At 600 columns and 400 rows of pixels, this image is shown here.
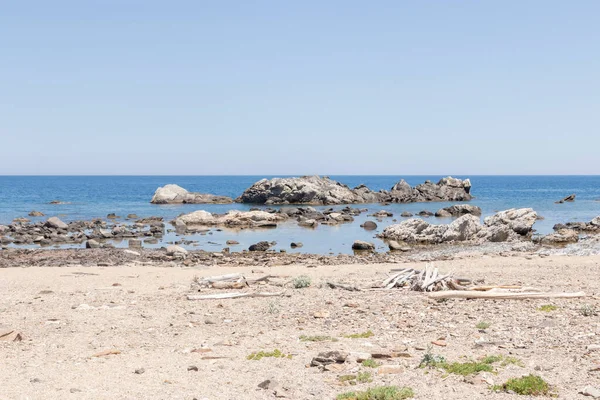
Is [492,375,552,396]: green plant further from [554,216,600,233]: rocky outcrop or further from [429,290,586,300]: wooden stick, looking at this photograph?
[554,216,600,233]: rocky outcrop

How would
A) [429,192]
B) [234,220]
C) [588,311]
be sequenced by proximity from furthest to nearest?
[429,192], [234,220], [588,311]

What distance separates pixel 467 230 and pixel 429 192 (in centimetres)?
5428

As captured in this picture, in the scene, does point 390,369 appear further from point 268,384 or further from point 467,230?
point 467,230

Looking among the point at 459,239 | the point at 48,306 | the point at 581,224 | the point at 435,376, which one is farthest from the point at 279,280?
the point at 581,224

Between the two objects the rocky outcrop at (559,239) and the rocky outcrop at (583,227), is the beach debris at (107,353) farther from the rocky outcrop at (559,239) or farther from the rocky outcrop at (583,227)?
the rocky outcrop at (583,227)

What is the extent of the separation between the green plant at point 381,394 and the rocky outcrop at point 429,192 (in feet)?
263

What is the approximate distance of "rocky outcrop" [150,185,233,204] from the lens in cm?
8512

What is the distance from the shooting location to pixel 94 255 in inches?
1220

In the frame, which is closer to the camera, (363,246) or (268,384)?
(268,384)

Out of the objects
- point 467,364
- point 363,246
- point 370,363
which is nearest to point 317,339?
point 370,363

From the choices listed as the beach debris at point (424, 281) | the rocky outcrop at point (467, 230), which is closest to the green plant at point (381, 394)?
the beach debris at point (424, 281)

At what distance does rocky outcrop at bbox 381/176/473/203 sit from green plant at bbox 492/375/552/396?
262ft

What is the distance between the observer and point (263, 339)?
40.0 feet

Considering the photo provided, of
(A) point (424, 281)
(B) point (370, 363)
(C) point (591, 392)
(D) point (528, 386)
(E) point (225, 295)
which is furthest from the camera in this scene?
(A) point (424, 281)
